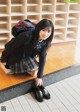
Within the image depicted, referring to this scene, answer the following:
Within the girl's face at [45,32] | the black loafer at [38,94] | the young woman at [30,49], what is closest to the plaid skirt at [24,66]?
the young woman at [30,49]

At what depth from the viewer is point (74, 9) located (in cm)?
266

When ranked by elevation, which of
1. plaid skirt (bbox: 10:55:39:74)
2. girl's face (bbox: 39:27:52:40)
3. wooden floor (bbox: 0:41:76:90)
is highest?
girl's face (bbox: 39:27:52:40)

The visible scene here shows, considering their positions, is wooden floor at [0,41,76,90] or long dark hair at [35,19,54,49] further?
wooden floor at [0,41,76,90]

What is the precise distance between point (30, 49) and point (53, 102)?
0.50m

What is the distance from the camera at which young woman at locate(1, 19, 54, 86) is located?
1.42m

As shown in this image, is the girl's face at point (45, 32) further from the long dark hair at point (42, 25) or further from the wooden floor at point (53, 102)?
the wooden floor at point (53, 102)

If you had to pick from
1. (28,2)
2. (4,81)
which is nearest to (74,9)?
(28,2)

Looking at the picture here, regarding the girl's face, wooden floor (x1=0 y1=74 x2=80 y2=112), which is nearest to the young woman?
the girl's face

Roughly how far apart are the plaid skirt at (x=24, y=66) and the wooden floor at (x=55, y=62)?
8cm

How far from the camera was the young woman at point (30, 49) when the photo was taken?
142 centimetres

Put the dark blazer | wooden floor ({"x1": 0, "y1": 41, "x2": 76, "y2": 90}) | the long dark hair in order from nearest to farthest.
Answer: the long dark hair < the dark blazer < wooden floor ({"x1": 0, "y1": 41, "x2": 76, "y2": 90})

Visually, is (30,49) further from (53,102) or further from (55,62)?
(55,62)

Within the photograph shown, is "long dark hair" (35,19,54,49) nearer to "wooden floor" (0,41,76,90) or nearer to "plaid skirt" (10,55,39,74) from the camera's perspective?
"plaid skirt" (10,55,39,74)

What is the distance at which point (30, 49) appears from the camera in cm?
158
